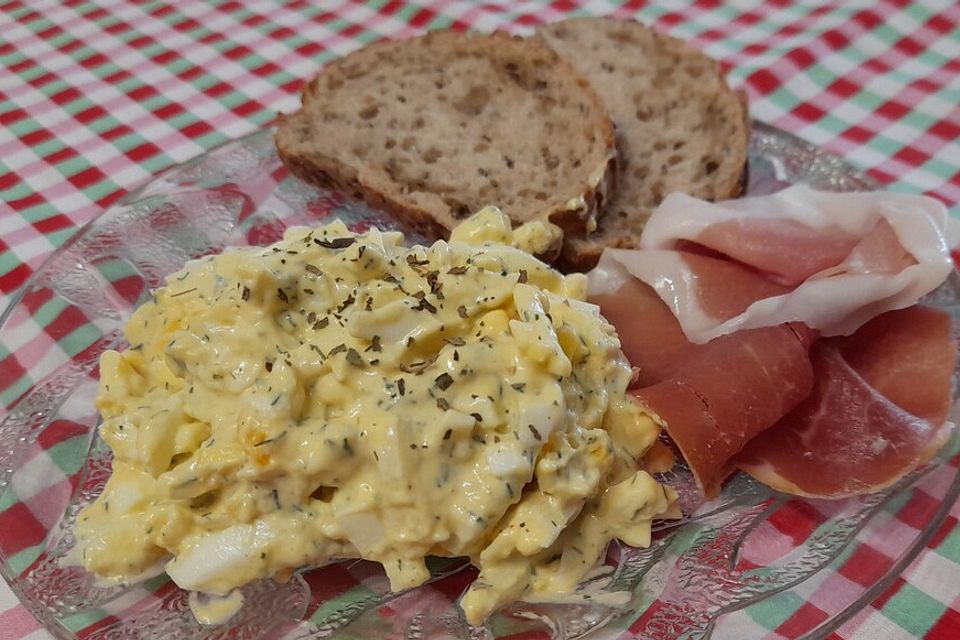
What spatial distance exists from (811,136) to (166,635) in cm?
257

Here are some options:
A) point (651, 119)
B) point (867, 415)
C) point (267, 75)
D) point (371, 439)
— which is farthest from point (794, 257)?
point (267, 75)

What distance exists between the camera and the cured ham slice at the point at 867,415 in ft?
5.69

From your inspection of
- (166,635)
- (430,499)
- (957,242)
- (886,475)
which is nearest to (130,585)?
(166,635)

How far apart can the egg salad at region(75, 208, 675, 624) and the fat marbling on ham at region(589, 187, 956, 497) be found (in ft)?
0.77

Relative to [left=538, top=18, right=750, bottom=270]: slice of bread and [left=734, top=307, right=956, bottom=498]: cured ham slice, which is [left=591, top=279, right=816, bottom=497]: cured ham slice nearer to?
[left=734, top=307, right=956, bottom=498]: cured ham slice

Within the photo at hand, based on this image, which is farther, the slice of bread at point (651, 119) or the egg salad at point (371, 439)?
the slice of bread at point (651, 119)

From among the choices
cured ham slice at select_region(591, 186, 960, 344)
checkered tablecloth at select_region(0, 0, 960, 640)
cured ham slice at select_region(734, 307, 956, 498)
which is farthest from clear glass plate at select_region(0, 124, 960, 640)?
checkered tablecloth at select_region(0, 0, 960, 640)

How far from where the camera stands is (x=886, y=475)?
173 centimetres

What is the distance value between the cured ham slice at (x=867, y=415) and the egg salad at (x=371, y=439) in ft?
1.03

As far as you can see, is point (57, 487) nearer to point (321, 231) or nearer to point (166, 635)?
point (166, 635)

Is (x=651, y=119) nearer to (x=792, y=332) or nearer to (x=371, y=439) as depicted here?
(x=792, y=332)

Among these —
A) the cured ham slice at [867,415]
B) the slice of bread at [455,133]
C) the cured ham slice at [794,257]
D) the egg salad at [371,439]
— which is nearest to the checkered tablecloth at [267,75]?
the slice of bread at [455,133]

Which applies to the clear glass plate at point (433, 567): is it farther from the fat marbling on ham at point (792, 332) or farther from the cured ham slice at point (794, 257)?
the cured ham slice at point (794, 257)

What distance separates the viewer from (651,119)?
2.62 meters
